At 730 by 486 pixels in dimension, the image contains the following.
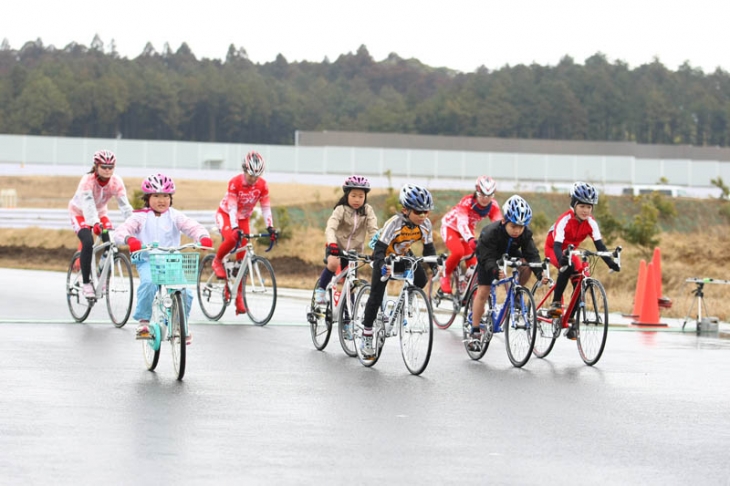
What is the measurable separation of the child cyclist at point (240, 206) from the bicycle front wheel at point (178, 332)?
5.58m

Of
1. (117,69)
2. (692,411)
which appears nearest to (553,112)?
(117,69)

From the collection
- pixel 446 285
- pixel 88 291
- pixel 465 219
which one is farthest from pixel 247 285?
pixel 465 219

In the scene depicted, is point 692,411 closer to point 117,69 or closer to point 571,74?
point 117,69

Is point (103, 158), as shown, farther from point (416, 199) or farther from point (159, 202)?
point (416, 199)

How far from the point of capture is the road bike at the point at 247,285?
17.1m

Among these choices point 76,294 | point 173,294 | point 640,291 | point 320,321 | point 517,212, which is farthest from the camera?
point 640,291

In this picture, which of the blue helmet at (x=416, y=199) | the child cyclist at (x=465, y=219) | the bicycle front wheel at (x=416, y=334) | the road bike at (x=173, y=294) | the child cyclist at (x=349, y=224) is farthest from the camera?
the child cyclist at (x=465, y=219)

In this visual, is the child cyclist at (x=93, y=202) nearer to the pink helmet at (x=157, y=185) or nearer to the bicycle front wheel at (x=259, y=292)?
the bicycle front wheel at (x=259, y=292)

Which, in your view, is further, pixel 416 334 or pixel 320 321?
pixel 320 321

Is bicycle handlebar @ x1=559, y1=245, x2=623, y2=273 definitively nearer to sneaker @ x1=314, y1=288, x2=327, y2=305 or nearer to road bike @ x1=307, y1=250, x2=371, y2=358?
road bike @ x1=307, y1=250, x2=371, y2=358

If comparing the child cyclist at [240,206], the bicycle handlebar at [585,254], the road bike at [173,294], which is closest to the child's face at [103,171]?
the child cyclist at [240,206]

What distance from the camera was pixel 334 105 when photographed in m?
161

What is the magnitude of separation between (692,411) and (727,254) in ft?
81.7

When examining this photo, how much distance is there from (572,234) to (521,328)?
182 centimetres
